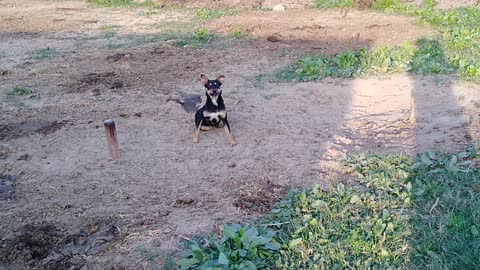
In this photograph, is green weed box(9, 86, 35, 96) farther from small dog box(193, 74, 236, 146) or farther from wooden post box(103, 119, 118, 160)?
small dog box(193, 74, 236, 146)

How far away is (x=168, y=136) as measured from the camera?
6.06 meters

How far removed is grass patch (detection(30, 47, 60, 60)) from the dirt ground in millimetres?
83

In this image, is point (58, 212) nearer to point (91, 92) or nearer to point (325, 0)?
point (91, 92)

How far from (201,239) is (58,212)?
4.69ft

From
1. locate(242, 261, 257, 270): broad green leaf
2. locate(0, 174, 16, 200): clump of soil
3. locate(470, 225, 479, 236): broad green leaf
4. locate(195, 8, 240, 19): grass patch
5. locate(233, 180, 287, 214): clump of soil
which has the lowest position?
locate(0, 174, 16, 200): clump of soil

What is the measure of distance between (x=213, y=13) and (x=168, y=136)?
833 centimetres

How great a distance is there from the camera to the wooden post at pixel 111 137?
522cm

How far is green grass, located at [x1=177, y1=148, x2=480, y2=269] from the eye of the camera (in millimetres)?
3355

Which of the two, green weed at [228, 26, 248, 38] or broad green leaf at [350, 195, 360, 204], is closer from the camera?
broad green leaf at [350, 195, 360, 204]

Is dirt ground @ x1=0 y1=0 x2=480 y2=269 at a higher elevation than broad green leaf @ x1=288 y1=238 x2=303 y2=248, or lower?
lower

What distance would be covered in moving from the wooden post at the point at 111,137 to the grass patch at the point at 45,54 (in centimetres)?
540

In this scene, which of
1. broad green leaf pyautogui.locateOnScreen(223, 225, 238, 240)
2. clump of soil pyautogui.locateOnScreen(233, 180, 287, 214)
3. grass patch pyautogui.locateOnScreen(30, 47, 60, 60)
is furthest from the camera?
grass patch pyautogui.locateOnScreen(30, 47, 60, 60)

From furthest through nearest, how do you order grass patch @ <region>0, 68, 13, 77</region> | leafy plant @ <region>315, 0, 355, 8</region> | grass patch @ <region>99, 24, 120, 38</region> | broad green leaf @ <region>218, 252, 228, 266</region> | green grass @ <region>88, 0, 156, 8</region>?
green grass @ <region>88, 0, 156, 8</region>
leafy plant @ <region>315, 0, 355, 8</region>
grass patch @ <region>99, 24, 120, 38</region>
grass patch @ <region>0, 68, 13, 77</region>
broad green leaf @ <region>218, 252, 228, 266</region>

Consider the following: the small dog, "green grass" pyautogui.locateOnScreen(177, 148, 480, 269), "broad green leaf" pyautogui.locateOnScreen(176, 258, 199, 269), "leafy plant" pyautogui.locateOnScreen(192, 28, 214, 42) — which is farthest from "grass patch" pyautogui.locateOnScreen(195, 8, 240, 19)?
"broad green leaf" pyautogui.locateOnScreen(176, 258, 199, 269)
